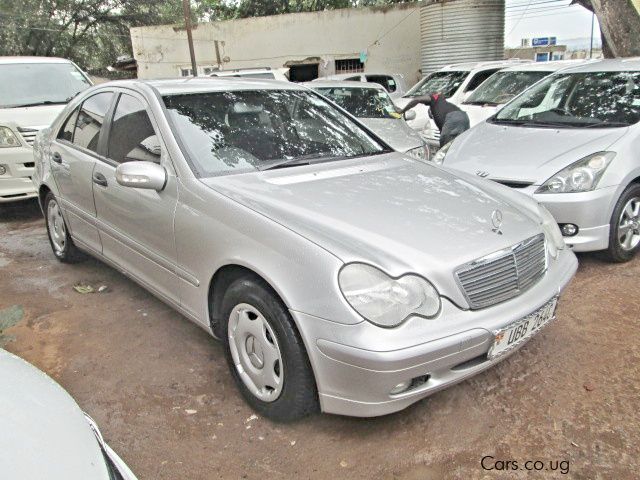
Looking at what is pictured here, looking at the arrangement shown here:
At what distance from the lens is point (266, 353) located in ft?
8.13

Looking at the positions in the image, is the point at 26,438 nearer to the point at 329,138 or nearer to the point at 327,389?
the point at 327,389

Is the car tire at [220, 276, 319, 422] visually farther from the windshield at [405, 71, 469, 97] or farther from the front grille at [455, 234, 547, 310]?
the windshield at [405, 71, 469, 97]

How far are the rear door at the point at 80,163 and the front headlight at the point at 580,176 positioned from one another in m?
3.27

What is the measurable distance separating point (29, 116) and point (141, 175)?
4.44m

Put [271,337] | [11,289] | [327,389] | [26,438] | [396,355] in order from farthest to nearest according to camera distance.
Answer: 1. [11,289]
2. [271,337]
3. [327,389]
4. [396,355]
5. [26,438]

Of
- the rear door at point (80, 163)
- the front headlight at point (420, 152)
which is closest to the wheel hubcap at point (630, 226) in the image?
the front headlight at point (420, 152)

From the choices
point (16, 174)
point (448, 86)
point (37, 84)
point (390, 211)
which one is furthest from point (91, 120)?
point (448, 86)

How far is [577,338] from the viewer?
10.6 ft

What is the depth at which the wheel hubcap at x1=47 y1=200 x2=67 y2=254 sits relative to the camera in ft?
14.8

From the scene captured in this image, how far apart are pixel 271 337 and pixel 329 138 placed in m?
1.57

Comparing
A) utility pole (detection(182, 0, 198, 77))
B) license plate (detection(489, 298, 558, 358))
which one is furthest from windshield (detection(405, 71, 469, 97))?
utility pole (detection(182, 0, 198, 77))

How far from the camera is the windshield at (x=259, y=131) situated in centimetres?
304

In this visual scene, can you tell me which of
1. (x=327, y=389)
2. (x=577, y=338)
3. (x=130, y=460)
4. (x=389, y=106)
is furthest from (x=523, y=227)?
(x=389, y=106)

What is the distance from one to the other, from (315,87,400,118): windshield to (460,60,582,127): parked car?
1462 millimetres
